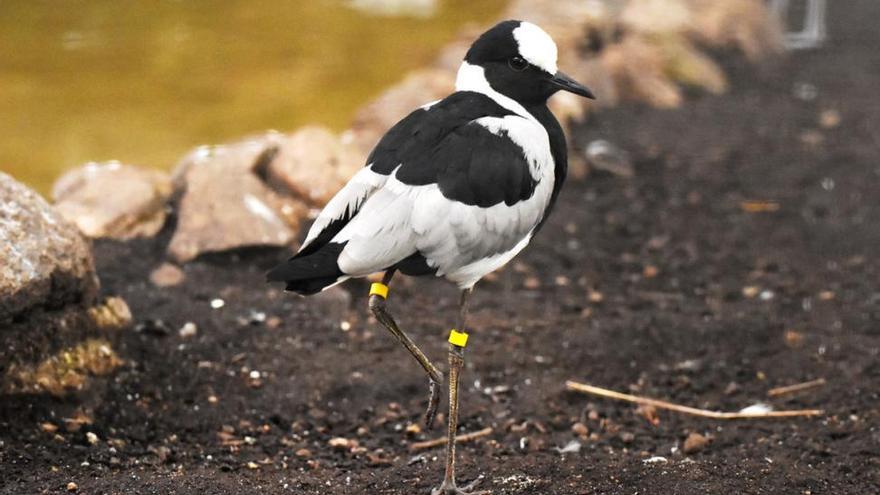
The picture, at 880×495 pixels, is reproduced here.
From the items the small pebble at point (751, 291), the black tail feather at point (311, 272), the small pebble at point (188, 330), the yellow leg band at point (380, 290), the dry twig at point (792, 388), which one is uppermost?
the black tail feather at point (311, 272)

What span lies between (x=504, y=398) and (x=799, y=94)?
4.87 m

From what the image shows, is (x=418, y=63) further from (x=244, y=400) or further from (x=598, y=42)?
(x=244, y=400)

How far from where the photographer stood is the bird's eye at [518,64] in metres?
3.39

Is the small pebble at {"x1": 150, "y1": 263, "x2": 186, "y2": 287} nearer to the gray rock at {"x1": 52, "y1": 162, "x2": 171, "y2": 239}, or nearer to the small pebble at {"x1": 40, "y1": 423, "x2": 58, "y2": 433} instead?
the gray rock at {"x1": 52, "y1": 162, "x2": 171, "y2": 239}

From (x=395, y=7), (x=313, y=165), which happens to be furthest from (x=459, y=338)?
(x=395, y=7)

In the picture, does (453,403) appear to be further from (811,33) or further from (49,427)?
(811,33)

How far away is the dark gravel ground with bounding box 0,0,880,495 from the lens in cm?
358

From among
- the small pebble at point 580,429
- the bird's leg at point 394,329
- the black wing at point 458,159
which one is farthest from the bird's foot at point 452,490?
the black wing at point 458,159

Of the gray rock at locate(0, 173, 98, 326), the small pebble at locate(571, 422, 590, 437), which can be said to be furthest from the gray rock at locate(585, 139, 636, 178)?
the gray rock at locate(0, 173, 98, 326)

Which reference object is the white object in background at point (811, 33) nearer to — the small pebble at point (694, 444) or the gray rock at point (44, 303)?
the small pebble at point (694, 444)

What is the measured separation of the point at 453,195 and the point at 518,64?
51 cm

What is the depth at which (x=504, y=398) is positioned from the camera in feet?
14.0

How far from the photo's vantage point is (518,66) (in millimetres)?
3406

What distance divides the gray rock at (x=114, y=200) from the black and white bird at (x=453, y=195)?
2.22 m
